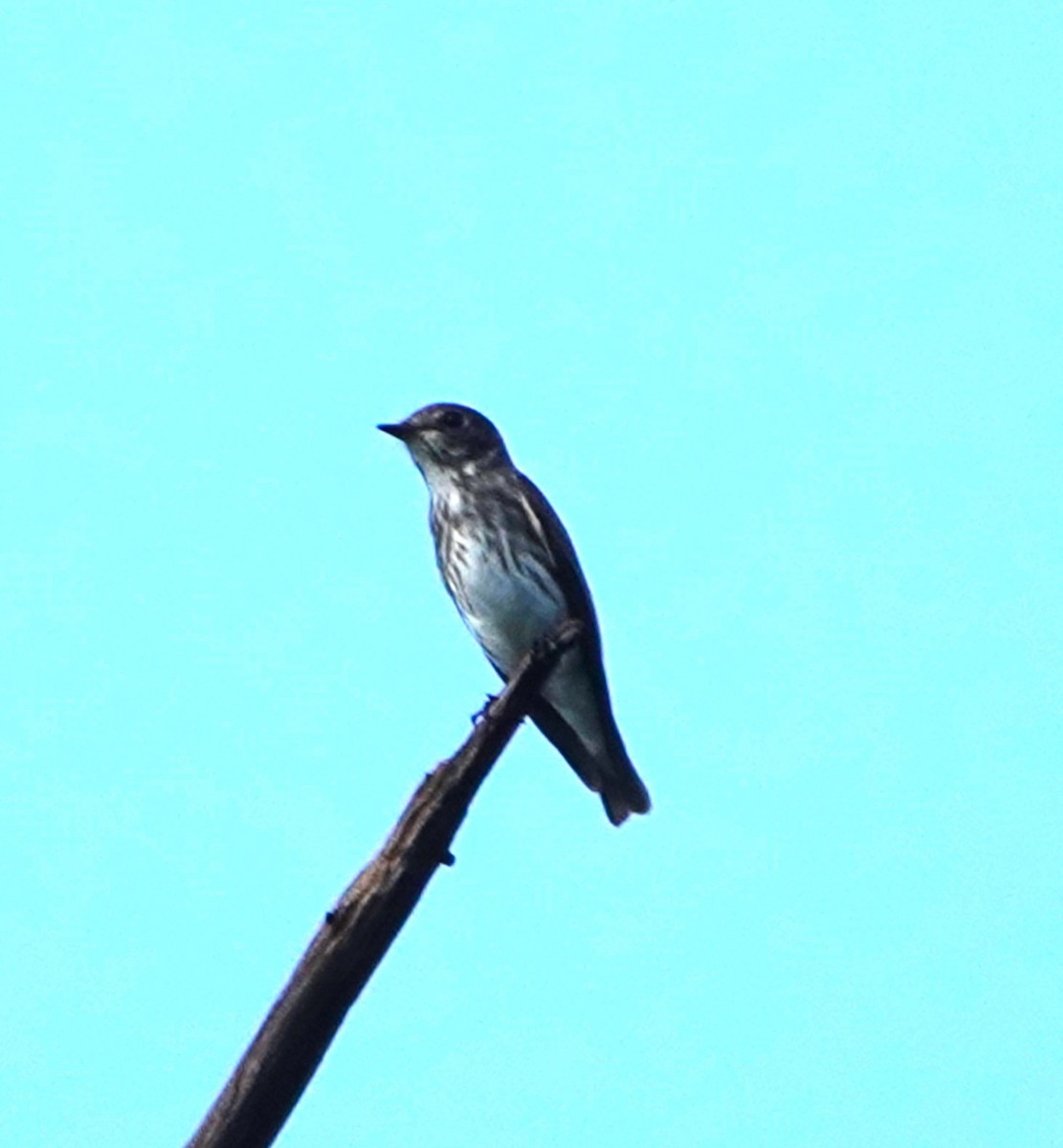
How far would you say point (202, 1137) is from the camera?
641 cm

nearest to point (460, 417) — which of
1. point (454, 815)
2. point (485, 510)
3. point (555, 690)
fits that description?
point (485, 510)

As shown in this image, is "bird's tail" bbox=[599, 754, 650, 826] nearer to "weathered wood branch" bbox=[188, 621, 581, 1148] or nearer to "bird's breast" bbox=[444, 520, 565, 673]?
"bird's breast" bbox=[444, 520, 565, 673]

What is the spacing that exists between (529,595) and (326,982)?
5.18 meters

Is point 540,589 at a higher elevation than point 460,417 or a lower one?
lower

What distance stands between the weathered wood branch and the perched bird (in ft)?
15.4

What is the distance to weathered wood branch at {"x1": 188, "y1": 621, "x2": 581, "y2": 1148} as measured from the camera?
6.41m

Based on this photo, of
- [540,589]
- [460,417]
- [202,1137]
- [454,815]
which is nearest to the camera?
[202,1137]

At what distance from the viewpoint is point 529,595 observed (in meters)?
11.5

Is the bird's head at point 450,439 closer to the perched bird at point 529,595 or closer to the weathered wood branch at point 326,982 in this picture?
the perched bird at point 529,595

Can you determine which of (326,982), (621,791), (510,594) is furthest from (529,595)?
(326,982)

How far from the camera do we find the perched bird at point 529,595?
11.5 m

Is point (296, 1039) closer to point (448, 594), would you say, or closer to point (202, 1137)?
point (202, 1137)

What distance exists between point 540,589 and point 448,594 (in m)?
0.62

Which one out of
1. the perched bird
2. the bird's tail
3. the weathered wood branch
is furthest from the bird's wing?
the weathered wood branch
